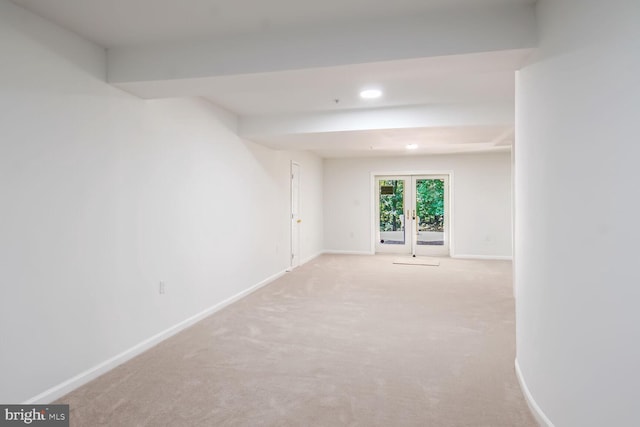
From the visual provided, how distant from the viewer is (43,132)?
2287 mm

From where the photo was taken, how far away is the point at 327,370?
276 centimetres

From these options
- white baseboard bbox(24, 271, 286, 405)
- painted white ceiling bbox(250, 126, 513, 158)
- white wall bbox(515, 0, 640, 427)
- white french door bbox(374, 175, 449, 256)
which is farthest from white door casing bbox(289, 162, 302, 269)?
white wall bbox(515, 0, 640, 427)

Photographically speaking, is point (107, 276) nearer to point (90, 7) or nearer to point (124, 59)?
point (124, 59)

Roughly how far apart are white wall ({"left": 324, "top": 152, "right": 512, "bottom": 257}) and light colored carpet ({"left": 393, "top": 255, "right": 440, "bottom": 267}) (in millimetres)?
809

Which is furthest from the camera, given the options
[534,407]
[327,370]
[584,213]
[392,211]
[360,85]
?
[392,211]

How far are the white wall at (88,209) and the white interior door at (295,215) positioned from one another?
2.61 metres

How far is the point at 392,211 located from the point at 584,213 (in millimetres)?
7349

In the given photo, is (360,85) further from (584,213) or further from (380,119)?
(584,213)

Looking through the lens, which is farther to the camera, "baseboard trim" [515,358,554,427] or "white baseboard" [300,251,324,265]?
"white baseboard" [300,251,324,265]

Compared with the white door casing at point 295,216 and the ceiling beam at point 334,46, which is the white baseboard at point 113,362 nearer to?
the ceiling beam at point 334,46

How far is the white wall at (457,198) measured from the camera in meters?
8.03

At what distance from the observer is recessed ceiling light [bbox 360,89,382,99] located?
3.69m

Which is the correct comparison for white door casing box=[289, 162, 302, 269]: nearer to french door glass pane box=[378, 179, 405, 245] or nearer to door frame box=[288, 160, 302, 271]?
door frame box=[288, 160, 302, 271]

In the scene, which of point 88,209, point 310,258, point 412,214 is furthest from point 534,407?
point 412,214
